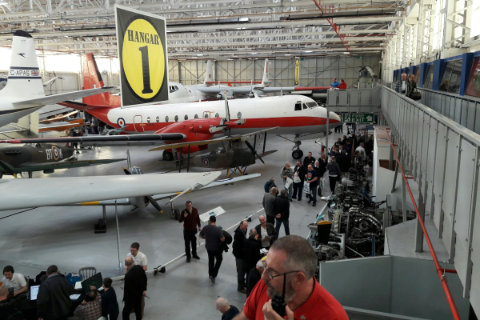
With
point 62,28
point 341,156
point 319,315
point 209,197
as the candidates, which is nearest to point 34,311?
point 319,315

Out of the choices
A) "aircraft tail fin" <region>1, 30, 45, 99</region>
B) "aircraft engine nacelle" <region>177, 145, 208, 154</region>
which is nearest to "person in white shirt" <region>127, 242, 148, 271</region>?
"aircraft engine nacelle" <region>177, 145, 208, 154</region>

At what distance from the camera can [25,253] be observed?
9.27 metres

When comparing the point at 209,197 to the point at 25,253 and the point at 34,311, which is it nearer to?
the point at 25,253

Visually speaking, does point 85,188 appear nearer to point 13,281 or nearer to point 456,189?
point 13,281

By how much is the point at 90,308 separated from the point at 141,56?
4343mm

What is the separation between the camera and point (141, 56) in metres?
6.96

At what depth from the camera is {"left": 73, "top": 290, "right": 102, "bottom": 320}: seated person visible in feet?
19.3

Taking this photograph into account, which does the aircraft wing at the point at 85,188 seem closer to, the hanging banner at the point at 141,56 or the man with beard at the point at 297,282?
the hanging banner at the point at 141,56

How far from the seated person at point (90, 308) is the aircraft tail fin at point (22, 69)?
13113 mm

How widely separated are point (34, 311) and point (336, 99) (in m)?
14.8

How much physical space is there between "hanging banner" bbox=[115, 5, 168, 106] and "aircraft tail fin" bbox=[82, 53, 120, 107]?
17116 mm

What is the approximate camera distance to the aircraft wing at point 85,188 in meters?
8.74

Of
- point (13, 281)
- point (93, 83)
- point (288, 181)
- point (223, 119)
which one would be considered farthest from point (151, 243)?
point (93, 83)

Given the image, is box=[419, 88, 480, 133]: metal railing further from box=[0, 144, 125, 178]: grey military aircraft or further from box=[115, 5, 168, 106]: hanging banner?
box=[0, 144, 125, 178]: grey military aircraft
